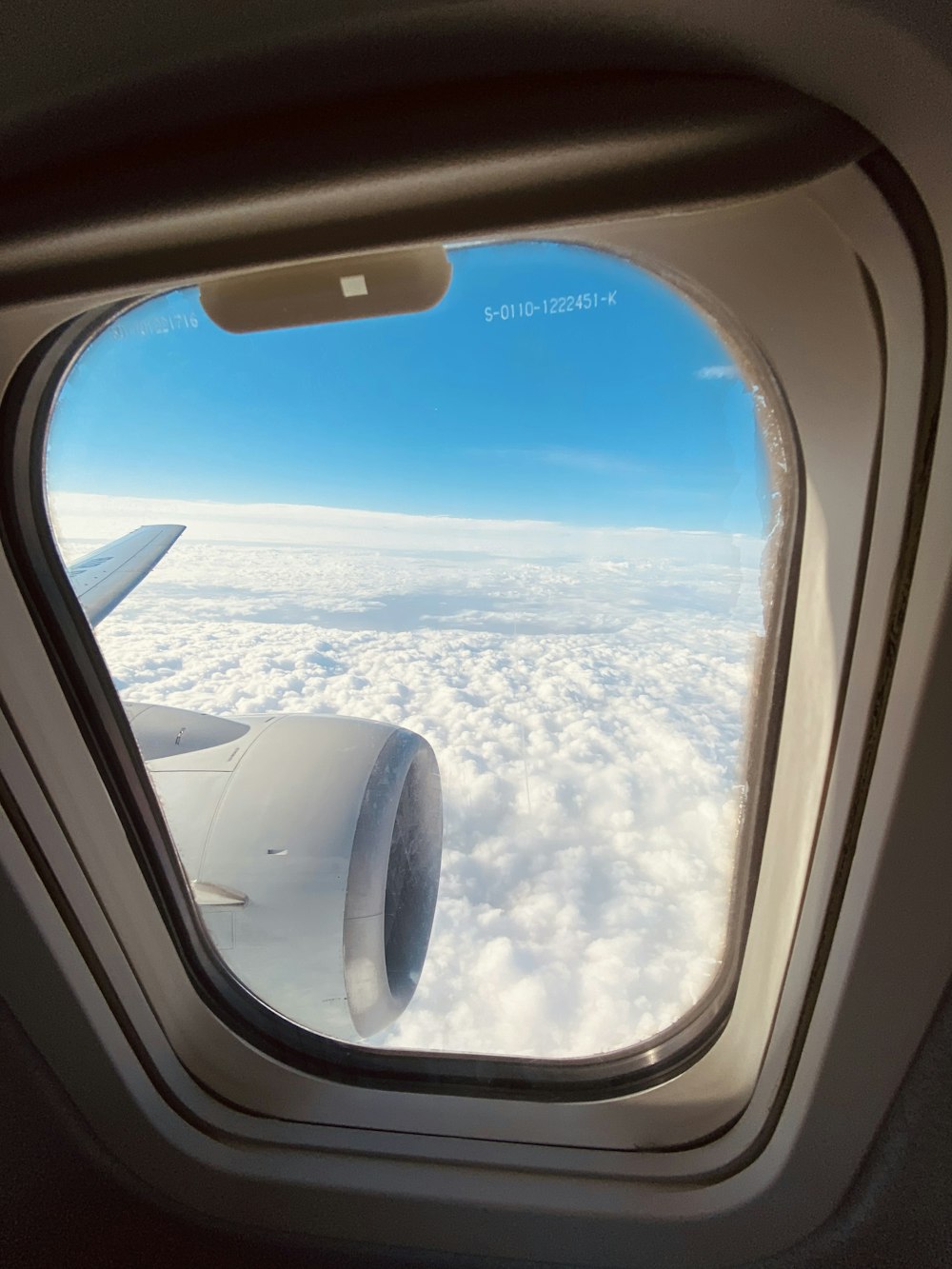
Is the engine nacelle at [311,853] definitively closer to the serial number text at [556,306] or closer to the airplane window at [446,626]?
the airplane window at [446,626]

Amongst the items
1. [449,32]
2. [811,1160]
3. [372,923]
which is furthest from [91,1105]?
[449,32]

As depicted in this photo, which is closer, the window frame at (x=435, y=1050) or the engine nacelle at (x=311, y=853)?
the window frame at (x=435, y=1050)

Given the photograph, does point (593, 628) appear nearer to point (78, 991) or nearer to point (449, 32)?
point (449, 32)

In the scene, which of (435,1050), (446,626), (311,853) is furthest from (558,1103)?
(446,626)

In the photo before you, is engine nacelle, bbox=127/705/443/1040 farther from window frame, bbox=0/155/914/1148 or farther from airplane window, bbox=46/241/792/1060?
window frame, bbox=0/155/914/1148

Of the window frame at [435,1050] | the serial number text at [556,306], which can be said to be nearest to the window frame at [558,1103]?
the window frame at [435,1050]

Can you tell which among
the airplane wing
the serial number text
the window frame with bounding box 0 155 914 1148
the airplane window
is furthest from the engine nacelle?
the serial number text

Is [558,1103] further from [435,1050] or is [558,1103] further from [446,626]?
[446,626]
